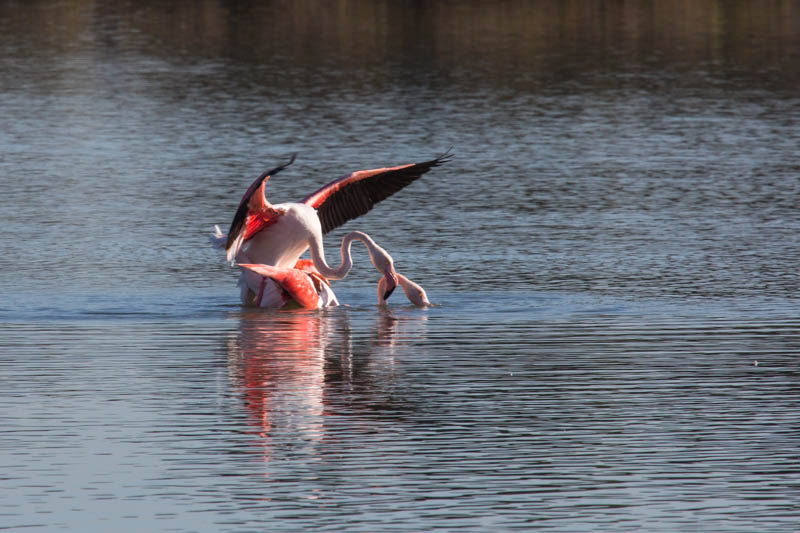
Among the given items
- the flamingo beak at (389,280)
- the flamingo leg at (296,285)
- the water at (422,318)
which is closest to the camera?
the water at (422,318)

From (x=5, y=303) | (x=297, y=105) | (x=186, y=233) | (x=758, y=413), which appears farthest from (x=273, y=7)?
(x=758, y=413)

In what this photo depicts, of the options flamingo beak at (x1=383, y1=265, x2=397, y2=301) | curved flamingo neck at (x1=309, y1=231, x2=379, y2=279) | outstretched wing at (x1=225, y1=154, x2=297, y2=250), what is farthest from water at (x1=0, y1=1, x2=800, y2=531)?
outstretched wing at (x1=225, y1=154, x2=297, y2=250)

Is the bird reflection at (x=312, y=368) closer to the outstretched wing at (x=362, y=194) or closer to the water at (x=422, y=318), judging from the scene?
the water at (x=422, y=318)

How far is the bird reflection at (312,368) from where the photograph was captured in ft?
32.7

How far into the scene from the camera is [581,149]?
24484 millimetres

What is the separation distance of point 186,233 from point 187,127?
9309 mm

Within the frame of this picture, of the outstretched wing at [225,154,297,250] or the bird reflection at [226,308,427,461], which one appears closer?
the bird reflection at [226,308,427,461]

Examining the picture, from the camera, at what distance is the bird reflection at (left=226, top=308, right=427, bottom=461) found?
9.95m

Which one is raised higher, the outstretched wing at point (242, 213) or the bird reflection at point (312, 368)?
the outstretched wing at point (242, 213)

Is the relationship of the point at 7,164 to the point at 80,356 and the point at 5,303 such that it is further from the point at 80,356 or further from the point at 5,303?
the point at 80,356

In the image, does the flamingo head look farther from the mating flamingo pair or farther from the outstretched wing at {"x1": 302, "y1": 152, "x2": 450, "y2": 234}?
the outstretched wing at {"x1": 302, "y1": 152, "x2": 450, "y2": 234}

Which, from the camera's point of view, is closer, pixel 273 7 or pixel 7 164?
pixel 7 164

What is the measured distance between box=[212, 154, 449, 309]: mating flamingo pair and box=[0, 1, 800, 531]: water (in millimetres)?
338

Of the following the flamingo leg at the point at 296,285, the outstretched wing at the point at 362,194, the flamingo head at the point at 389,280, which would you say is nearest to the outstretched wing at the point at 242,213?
the flamingo leg at the point at 296,285
